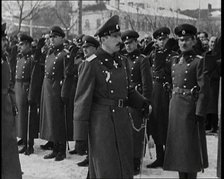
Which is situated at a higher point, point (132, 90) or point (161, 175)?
point (132, 90)

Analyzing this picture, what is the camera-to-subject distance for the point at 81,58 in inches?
291

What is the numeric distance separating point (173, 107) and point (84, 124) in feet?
5.49

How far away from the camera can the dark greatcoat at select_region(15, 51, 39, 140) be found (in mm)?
7656

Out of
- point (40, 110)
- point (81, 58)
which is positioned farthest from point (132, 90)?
point (40, 110)

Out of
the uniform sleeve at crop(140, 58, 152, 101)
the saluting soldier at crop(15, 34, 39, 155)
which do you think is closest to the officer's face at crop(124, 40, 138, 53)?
the uniform sleeve at crop(140, 58, 152, 101)

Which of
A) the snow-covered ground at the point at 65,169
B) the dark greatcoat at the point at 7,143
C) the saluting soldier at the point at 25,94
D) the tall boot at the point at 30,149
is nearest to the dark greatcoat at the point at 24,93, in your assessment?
the saluting soldier at the point at 25,94

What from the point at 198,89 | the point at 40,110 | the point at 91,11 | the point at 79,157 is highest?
the point at 91,11

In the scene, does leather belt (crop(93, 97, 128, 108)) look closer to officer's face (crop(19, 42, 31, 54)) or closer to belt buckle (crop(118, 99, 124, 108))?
belt buckle (crop(118, 99, 124, 108))

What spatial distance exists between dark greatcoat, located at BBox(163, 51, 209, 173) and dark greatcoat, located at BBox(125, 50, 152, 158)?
0.69 m

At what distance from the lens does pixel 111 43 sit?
4.38m

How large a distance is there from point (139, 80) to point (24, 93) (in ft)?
8.51

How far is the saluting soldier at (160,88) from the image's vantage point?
6.41 metres

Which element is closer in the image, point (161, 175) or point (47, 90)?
point (161, 175)

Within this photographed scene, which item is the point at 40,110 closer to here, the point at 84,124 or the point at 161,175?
the point at 161,175
